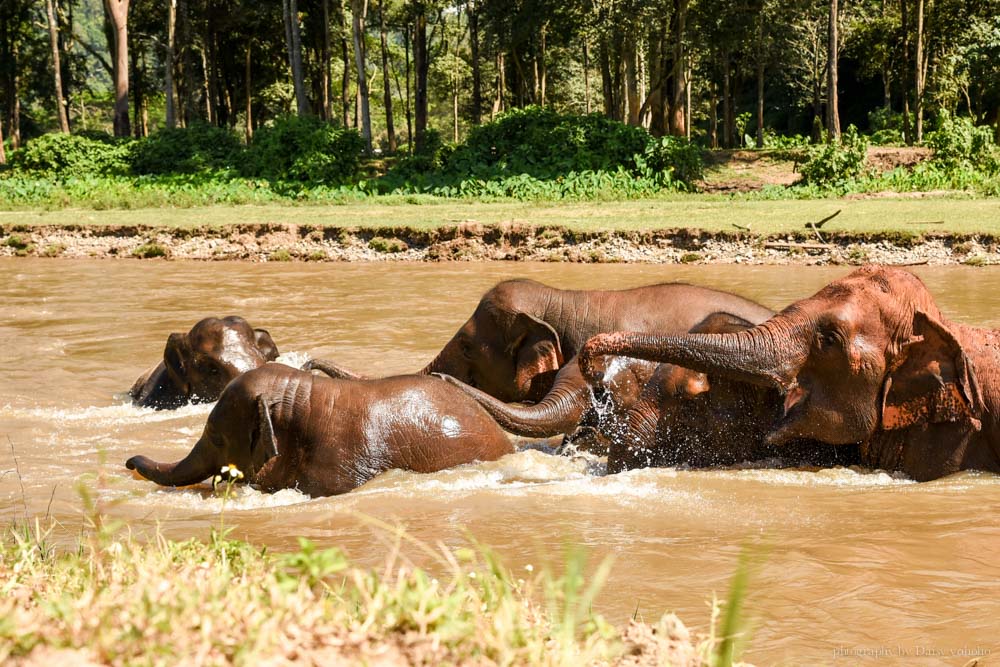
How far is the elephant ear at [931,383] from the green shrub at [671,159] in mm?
26947

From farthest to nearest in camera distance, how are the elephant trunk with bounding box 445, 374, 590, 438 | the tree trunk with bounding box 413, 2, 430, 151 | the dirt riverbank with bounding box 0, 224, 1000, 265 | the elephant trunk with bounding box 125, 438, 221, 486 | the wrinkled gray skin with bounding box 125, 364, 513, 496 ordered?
the tree trunk with bounding box 413, 2, 430, 151 → the dirt riverbank with bounding box 0, 224, 1000, 265 → the elephant trunk with bounding box 445, 374, 590, 438 → the elephant trunk with bounding box 125, 438, 221, 486 → the wrinkled gray skin with bounding box 125, 364, 513, 496

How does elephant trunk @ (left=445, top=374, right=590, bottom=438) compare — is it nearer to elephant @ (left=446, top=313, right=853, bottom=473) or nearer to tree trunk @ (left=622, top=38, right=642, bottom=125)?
elephant @ (left=446, top=313, right=853, bottom=473)

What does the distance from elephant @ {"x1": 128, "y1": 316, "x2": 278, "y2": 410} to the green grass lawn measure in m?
12.8

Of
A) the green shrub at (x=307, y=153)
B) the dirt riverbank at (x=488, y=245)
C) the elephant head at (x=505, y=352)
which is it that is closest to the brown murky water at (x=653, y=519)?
the elephant head at (x=505, y=352)

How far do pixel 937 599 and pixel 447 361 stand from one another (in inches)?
161

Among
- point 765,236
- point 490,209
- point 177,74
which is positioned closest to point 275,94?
point 177,74

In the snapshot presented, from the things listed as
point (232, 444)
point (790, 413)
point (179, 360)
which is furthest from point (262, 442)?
point (179, 360)

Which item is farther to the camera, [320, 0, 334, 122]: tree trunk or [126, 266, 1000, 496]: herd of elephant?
[320, 0, 334, 122]: tree trunk

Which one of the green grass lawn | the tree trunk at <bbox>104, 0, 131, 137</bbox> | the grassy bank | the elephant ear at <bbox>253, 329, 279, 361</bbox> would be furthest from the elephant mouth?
the tree trunk at <bbox>104, 0, 131, 137</bbox>

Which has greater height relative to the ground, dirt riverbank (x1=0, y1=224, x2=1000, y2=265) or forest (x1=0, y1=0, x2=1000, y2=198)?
forest (x1=0, y1=0, x2=1000, y2=198)

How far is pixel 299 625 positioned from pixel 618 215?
2192cm

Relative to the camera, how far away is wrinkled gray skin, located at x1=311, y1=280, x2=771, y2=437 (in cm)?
770

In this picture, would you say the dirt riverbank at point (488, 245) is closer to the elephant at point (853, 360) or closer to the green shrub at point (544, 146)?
the green shrub at point (544, 146)

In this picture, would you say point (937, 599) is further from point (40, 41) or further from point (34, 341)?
point (40, 41)
